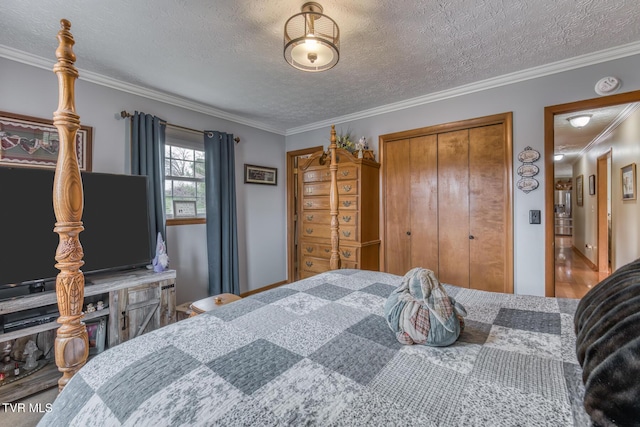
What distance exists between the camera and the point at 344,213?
3.40 meters

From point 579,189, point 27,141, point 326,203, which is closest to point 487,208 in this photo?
point 326,203

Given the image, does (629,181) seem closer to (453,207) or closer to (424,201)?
(453,207)

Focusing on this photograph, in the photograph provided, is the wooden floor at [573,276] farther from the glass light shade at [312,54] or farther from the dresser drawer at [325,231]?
the glass light shade at [312,54]

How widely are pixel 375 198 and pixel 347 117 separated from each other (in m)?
1.22

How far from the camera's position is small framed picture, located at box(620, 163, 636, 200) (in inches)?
136

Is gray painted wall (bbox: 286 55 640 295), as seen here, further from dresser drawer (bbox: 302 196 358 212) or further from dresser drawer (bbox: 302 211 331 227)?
dresser drawer (bbox: 302 211 331 227)

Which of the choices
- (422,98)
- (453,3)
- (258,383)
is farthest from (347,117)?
(258,383)

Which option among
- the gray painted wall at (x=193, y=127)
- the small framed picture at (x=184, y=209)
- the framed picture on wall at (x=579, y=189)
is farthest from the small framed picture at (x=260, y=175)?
the framed picture on wall at (x=579, y=189)

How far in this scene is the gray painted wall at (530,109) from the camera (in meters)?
2.40

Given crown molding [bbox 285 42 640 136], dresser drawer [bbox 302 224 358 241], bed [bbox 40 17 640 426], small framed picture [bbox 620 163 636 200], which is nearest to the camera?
bed [bbox 40 17 640 426]

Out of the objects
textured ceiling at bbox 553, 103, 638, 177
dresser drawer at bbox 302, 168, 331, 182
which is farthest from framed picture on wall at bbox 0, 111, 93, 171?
textured ceiling at bbox 553, 103, 638, 177

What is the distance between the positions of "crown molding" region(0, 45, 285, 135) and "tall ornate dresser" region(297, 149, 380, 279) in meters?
1.10

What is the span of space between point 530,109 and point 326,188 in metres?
2.25

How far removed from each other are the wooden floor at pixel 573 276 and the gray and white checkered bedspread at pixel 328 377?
139 inches
